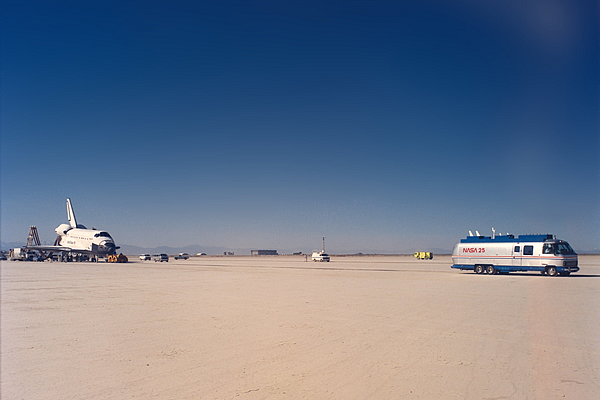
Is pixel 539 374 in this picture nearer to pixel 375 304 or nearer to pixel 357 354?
pixel 357 354

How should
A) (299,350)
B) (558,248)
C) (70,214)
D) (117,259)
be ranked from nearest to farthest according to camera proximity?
1. (299,350)
2. (558,248)
3. (117,259)
4. (70,214)

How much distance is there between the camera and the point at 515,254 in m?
35.4

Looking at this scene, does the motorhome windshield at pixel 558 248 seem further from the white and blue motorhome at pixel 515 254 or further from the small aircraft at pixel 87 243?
the small aircraft at pixel 87 243

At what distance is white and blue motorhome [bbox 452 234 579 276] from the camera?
32.9 meters

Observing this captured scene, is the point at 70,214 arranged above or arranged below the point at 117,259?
above

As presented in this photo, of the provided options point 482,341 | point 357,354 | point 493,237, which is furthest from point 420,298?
point 493,237

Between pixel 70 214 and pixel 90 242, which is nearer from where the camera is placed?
pixel 90 242

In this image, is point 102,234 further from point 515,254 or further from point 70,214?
point 515,254

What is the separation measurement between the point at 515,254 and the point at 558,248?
3.44 metres

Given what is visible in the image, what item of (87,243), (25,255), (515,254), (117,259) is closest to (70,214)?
(25,255)

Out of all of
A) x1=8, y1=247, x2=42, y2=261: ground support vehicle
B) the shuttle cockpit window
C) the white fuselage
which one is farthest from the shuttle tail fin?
the shuttle cockpit window

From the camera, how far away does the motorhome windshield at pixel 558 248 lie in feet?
108

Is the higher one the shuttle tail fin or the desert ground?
the shuttle tail fin

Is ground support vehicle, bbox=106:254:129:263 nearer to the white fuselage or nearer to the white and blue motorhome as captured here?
the white fuselage
